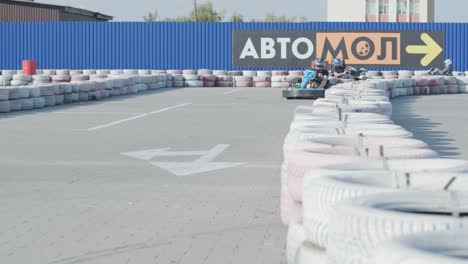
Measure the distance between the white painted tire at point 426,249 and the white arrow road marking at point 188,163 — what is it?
666 centimetres

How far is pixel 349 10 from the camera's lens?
118 metres

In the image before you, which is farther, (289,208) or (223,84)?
(223,84)

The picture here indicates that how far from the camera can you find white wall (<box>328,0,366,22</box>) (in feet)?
383

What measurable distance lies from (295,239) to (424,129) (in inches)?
460

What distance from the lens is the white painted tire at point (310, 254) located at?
4.25 metres

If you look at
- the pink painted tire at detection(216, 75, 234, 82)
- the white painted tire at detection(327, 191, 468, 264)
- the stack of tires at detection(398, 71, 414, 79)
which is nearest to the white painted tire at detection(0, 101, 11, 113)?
the white painted tire at detection(327, 191, 468, 264)

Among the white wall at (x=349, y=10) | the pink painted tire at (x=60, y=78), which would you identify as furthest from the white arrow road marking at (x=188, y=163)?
the white wall at (x=349, y=10)

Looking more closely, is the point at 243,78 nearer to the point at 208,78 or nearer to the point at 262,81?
the point at 262,81

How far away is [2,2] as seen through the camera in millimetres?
51562

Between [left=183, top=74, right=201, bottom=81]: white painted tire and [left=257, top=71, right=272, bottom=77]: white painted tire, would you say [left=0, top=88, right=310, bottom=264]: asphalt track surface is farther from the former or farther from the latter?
[left=257, top=71, right=272, bottom=77]: white painted tire

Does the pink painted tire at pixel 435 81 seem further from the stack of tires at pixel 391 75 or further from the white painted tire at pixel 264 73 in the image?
the white painted tire at pixel 264 73

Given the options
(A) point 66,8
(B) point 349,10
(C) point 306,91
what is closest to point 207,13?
(B) point 349,10

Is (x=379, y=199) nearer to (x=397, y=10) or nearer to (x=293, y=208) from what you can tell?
(x=293, y=208)

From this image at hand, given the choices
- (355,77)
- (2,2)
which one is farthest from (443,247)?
(2,2)
